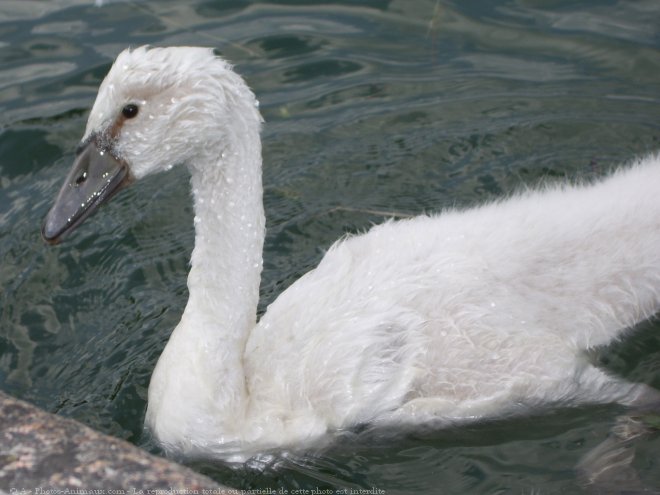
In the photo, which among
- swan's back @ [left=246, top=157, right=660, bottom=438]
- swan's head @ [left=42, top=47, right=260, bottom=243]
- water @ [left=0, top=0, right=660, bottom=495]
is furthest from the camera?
water @ [left=0, top=0, right=660, bottom=495]

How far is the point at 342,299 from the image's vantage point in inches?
168

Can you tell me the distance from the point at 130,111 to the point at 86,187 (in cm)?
34

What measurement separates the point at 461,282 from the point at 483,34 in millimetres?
3240

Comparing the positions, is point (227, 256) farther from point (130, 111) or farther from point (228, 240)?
point (130, 111)

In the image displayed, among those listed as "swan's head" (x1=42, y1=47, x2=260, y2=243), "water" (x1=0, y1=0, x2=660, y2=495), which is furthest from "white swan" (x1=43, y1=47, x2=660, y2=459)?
"water" (x1=0, y1=0, x2=660, y2=495)

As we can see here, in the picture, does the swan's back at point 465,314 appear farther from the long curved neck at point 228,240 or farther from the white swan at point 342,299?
the long curved neck at point 228,240

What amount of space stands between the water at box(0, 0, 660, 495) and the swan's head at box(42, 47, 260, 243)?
110cm

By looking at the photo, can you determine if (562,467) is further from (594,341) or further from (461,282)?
(461,282)

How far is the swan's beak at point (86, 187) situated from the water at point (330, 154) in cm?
101

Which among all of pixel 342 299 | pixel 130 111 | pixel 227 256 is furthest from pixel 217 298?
pixel 130 111

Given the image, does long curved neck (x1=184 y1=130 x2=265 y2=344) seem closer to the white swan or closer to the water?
the white swan

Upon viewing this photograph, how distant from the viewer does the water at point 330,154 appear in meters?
4.41

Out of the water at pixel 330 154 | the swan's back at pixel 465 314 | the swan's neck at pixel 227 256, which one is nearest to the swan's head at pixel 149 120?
the swan's neck at pixel 227 256

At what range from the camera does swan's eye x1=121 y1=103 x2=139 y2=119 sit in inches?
158
